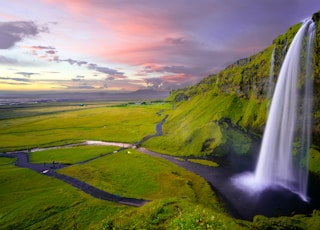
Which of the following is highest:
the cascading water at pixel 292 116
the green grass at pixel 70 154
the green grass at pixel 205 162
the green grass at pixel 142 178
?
the cascading water at pixel 292 116

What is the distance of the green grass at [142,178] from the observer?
53.2 m

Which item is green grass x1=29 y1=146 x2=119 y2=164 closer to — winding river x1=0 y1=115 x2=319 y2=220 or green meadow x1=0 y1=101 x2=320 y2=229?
green meadow x1=0 y1=101 x2=320 y2=229

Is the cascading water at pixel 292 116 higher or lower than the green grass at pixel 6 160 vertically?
higher

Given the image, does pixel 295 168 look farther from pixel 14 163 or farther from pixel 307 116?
pixel 14 163

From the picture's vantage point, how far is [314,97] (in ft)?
229

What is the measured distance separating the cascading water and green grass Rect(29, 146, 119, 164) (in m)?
55.7

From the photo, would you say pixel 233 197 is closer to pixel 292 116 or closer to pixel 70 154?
pixel 292 116

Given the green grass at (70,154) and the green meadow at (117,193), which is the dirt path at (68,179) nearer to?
the green meadow at (117,193)

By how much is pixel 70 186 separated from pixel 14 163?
38466 mm

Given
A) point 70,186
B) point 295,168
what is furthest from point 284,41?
point 70,186

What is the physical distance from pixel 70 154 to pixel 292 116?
78750 millimetres

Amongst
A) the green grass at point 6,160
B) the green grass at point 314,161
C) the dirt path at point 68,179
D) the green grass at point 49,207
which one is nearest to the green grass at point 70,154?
the dirt path at point 68,179

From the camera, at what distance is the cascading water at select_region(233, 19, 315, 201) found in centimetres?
6681

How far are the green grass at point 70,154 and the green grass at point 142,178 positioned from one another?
27.2 feet
